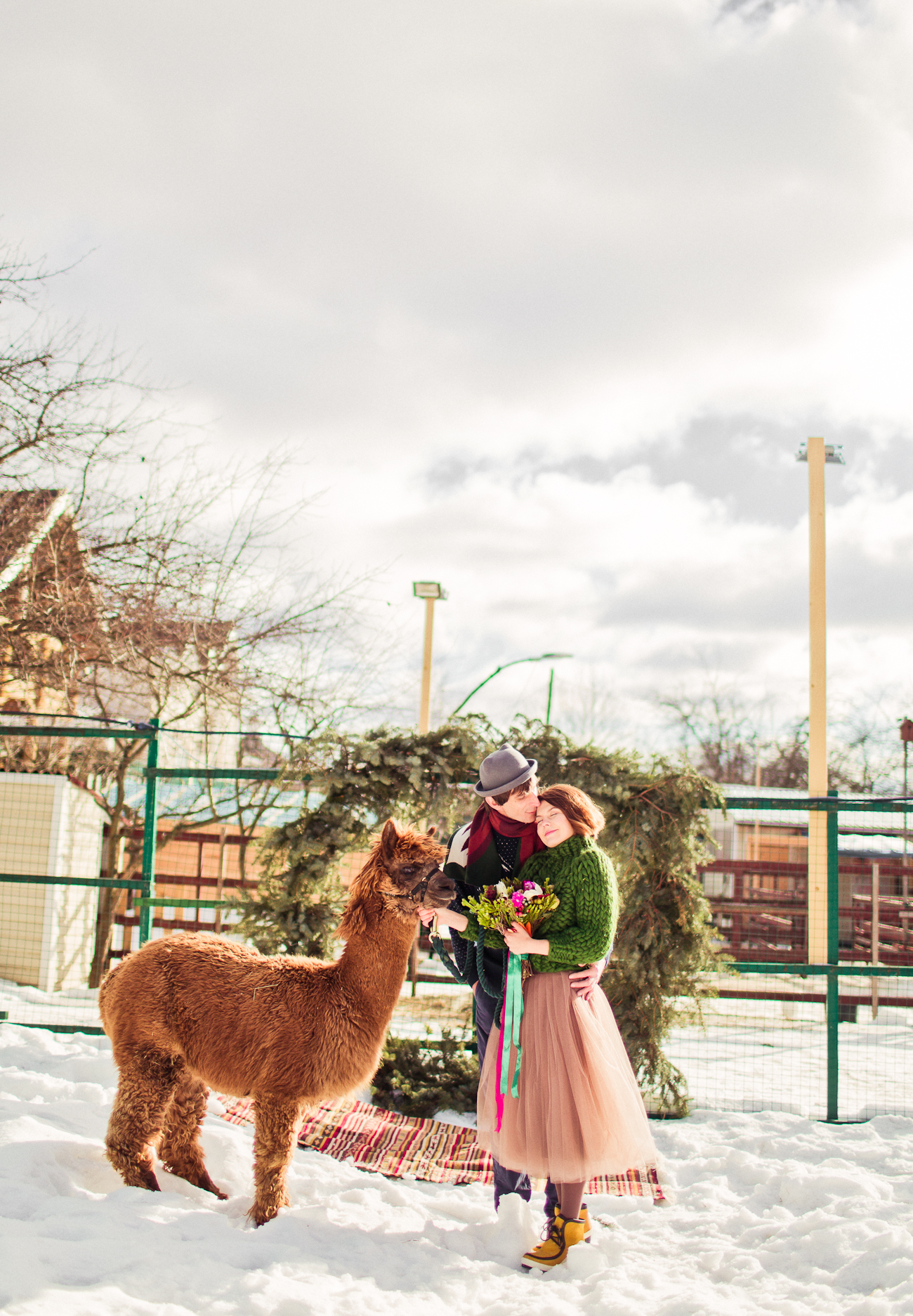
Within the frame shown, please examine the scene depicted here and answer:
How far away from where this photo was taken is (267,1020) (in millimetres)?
3598

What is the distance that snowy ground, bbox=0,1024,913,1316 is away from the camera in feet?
9.30

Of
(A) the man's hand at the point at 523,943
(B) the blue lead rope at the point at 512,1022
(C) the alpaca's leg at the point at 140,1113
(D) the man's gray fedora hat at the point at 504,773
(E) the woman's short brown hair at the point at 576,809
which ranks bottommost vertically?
(C) the alpaca's leg at the point at 140,1113

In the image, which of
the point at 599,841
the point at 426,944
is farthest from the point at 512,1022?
the point at 426,944

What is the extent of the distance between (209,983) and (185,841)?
8309 mm

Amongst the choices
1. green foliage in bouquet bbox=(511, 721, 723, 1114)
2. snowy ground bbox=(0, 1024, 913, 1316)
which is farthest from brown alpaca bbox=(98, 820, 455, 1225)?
green foliage in bouquet bbox=(511, 721, 723, 1114)

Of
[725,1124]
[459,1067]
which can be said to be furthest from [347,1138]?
[725,1124]

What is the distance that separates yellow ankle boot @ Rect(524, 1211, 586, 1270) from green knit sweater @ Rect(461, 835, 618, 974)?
35.6 inches

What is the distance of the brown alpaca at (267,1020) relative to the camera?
3.54 meters

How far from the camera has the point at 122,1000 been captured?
3.71 metres

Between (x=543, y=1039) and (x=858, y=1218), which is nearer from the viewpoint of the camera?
(x=543, y=1039)

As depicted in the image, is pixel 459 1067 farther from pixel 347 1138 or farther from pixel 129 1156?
pixel 129 1156

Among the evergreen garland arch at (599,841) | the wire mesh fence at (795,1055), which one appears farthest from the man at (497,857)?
the wire mesh fence at (795,1055)

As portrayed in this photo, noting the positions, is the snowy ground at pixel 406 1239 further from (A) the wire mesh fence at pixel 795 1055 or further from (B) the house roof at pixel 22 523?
(B) the house roof at pixel 22 523

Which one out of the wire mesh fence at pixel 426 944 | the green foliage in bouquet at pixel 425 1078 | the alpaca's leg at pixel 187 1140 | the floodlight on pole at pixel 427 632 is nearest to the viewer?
the alpaca's leg at pixel 187 1140
